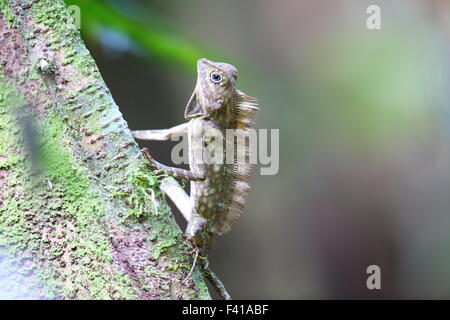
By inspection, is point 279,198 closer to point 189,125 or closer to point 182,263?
point 189,125

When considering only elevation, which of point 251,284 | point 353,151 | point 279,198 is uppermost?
point 353,151

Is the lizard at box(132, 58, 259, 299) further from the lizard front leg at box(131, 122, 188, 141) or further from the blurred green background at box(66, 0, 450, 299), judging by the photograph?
the blurred green background at box(66, 0, 450, 299)

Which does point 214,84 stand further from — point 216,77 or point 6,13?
point 6,13

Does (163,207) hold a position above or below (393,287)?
above

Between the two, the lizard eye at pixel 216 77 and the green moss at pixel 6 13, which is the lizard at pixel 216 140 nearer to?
the lizard eye at pixel 216 77

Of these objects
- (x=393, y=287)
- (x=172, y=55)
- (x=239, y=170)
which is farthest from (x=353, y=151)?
(x=172, y=55)

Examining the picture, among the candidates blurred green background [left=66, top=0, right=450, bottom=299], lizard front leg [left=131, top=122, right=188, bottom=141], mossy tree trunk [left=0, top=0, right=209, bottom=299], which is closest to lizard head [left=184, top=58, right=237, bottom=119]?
lizard front leg [left=131, top=122, right=188, bottom=141]

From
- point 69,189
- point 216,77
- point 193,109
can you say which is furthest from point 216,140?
point 69,189

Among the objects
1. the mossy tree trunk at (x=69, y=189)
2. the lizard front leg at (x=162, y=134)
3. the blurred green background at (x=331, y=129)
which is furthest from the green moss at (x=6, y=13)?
the blurred green background at (x=331, y=129)
